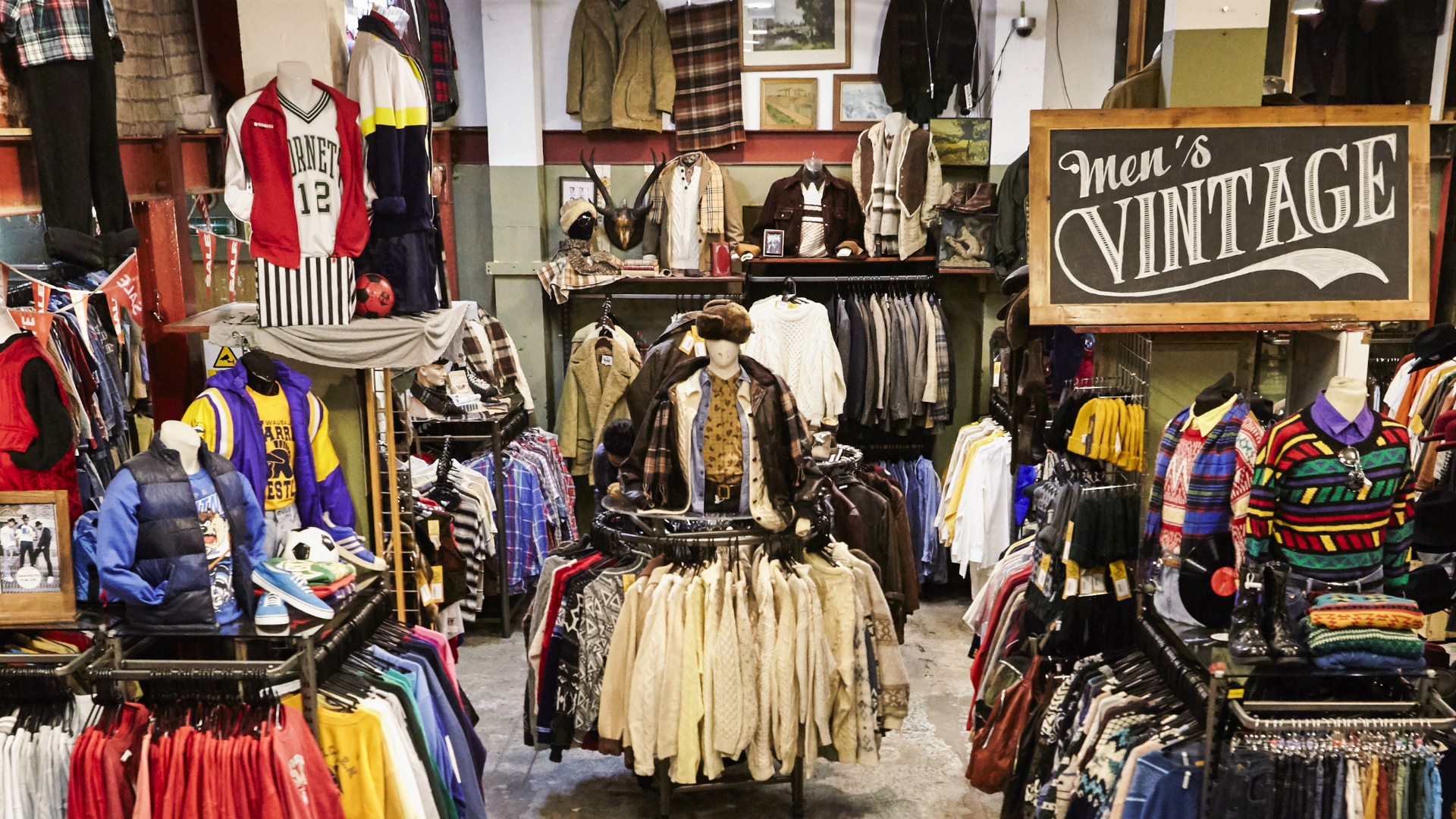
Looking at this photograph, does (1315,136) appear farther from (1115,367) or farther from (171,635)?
(171,635)

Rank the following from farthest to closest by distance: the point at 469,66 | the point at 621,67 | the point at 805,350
Result: the point at 469,66
the point at 621,67
the point at 805,350

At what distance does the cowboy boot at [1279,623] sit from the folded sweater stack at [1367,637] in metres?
0.04

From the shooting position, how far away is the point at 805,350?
21.4 ft

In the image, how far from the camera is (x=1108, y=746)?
291 cm

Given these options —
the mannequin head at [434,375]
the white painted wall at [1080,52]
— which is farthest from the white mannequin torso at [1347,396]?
the white painted wall at [1080,52]

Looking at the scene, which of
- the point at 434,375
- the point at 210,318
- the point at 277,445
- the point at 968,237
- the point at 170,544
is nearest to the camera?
the point at 170,544

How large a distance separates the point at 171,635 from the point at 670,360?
9.43 feet

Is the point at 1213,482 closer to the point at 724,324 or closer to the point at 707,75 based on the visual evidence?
the point at 724,324

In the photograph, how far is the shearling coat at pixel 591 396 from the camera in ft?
21.8

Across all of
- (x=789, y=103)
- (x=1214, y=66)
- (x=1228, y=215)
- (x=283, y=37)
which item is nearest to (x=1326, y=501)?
(x=1228, y=215)

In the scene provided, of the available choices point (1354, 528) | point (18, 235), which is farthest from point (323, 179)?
point (1354, 528)

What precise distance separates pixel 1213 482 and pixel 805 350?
12.2ft

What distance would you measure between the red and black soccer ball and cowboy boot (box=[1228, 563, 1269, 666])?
299 cm

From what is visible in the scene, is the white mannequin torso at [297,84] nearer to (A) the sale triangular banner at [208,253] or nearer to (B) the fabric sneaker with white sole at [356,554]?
(A) the sale triangular banner at [208,253]
